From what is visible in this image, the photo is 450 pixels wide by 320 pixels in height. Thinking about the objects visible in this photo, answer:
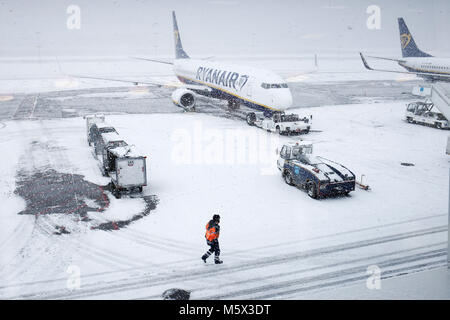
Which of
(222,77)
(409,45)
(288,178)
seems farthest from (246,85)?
(409,45)

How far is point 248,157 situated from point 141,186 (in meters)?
8.35

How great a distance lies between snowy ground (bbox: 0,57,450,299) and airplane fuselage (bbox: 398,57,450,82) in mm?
22326

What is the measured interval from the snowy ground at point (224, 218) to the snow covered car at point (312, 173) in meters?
0.57

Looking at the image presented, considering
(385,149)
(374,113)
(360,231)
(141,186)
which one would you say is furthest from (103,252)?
(374,113)

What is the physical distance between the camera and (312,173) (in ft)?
64.7

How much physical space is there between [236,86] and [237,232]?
2242 cm

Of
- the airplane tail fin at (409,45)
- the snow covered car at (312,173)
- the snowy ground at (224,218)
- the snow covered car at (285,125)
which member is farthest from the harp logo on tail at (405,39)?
the snow covered car at (312,173)

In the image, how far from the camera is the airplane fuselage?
5218cm

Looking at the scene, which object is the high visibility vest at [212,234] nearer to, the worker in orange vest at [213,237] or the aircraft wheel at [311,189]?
the worker in orange vest at [213,237]

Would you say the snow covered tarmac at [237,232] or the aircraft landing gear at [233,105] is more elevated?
the aircraft landing gear at [233,105]

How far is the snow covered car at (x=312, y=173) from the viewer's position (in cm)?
1938

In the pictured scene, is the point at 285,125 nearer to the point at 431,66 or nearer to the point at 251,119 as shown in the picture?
the point at 251,119

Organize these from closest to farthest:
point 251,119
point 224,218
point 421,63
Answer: point 224,218
point 251,119
point 421,63

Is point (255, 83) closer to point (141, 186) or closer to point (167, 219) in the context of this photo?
point (141, 186)
